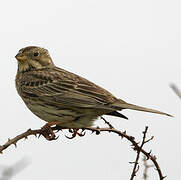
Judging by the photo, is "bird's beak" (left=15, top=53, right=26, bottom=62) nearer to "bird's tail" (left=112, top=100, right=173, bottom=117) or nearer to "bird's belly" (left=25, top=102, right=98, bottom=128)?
"bird's belly" (left=25, top=102, right=98, bottom=128)

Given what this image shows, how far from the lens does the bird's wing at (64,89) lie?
267 inches

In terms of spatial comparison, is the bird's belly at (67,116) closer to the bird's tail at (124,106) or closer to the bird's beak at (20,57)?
the bird's tail at (124,106)

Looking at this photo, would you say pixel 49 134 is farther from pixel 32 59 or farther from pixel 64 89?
pixel 32 59

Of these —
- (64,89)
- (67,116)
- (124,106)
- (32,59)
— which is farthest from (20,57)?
(124,106)

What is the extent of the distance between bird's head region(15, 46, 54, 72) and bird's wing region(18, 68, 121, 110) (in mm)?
210

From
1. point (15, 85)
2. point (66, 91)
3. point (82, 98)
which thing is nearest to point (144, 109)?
point (82, 98)

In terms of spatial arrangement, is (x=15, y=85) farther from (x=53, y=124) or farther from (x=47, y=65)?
(x=53, y=124)

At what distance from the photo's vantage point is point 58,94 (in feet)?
24.1

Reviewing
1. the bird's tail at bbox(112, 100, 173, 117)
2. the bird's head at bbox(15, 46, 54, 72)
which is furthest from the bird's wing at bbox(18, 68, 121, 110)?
the bird's head at bbox(15, 46, 54, 72)

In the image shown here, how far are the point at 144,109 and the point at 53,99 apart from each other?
1.84 metres

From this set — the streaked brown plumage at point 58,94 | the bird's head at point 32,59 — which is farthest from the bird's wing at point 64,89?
the bird's head at point 32,59

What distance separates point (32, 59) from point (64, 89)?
4.14 feet

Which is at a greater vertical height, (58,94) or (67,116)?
(58,94)

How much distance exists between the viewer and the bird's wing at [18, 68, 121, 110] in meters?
6.79
